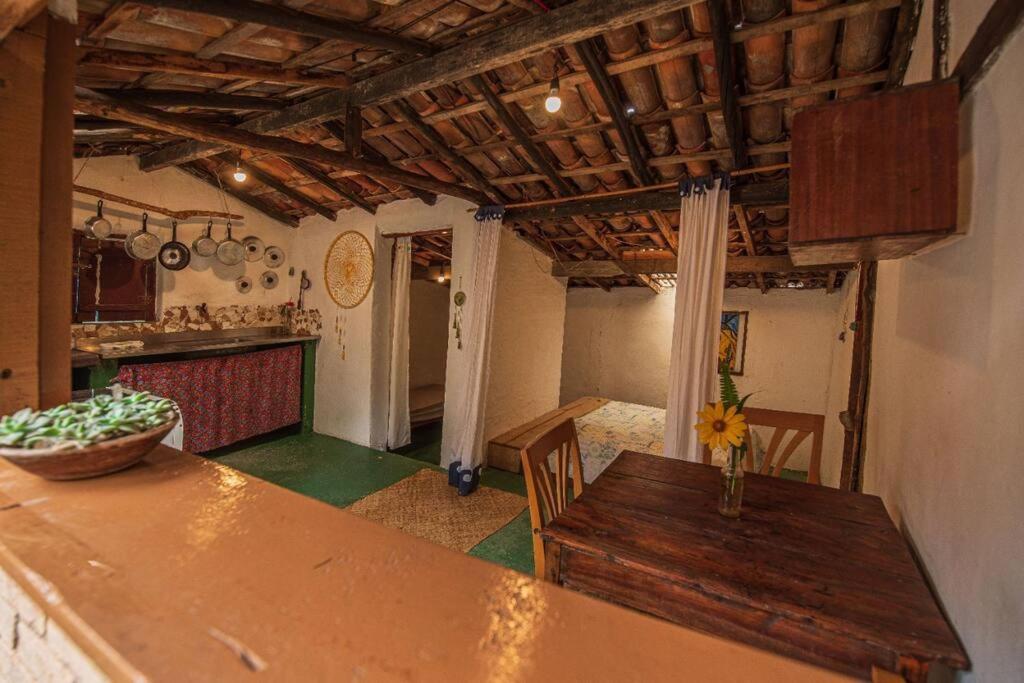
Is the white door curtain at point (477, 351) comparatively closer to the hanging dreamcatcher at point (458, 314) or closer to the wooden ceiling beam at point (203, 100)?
the hanging dreamcatcher at point (458, 314)

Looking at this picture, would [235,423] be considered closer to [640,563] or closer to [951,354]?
[640,563]

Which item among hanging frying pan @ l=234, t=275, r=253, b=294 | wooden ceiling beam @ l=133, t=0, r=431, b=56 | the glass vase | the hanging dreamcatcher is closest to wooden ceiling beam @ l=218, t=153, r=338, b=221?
hanging frying pan @ l=234, t=275, r=253, b=294

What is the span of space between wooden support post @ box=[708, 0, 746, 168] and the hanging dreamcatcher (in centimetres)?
241

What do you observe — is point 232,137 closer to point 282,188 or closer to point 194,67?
point 194,67

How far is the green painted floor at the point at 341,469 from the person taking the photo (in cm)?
313

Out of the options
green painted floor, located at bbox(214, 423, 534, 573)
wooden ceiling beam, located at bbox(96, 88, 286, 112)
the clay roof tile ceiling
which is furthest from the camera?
green painted floor, located at bbox(214, 423, 534, 573)

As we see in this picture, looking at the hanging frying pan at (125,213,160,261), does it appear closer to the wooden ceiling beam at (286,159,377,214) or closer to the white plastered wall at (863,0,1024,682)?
the wooden ceiling beam at (286,159,377,214)

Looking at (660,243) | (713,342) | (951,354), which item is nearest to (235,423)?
(713,342)

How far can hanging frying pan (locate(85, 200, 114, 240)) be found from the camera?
3.57m

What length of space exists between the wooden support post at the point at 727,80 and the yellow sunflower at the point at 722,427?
5.11 feet

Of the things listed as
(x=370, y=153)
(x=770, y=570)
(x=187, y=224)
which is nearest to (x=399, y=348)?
(x=370, y=153)

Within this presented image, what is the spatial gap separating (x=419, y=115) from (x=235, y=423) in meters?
3.39

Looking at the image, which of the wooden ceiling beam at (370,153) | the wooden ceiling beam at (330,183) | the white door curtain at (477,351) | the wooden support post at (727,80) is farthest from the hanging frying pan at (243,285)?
the wooden support post at (727,80)

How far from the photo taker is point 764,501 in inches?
63.4
